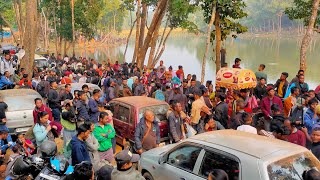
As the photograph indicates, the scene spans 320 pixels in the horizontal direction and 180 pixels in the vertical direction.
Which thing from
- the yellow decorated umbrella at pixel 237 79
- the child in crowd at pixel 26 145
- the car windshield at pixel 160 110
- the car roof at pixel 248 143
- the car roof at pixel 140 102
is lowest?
the child in crowd at pixel 26 145

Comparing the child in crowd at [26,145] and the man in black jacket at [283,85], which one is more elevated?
the man in black jacket at [283,85]

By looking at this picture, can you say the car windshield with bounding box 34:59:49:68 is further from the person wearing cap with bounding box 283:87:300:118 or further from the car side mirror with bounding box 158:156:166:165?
the car side mirror with bounding box 158:156:166:165

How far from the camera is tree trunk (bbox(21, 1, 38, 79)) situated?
15766mm

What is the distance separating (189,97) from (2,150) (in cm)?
643

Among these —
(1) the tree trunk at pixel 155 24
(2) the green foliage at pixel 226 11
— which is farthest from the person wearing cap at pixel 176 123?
(1) the tree trunk at pixel 155 24

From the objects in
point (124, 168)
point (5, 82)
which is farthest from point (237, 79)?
point (5, 82)

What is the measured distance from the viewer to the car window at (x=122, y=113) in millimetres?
8505

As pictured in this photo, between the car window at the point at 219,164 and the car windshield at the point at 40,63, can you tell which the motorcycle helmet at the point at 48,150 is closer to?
the car window at the point at 219,164

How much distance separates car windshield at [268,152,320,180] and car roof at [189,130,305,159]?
139 millimetres

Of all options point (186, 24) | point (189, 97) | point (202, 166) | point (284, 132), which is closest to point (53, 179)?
point (202, 166)

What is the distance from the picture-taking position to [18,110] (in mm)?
9523

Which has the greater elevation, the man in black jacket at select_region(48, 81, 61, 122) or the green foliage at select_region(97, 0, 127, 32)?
the green foliage at select_region(97, 0, 127, 32)

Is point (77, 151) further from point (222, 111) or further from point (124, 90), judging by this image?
point (124, 90)

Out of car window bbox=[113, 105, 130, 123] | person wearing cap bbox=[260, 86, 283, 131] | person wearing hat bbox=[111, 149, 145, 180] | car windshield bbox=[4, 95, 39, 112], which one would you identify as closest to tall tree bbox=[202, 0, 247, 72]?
person wearing cap bbox=[260, 86, 283, 131]
